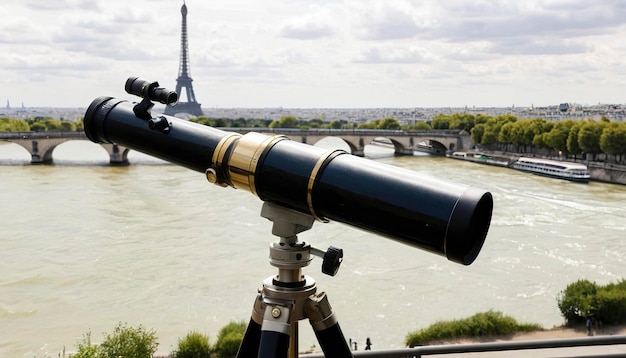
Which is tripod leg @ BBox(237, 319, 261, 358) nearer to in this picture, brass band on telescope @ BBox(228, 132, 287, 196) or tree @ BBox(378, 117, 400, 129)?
brass band on telescope @ BBox(228, 132, 287, 196)

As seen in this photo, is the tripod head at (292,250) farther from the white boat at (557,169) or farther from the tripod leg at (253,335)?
the white boat at (557,169)

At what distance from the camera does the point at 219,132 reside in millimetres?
2250

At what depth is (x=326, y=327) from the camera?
74.5 inches

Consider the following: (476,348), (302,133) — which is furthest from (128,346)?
(302,133)

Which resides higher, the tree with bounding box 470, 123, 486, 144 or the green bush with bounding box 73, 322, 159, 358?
the tree with bounding box 470, 123, 486, 144

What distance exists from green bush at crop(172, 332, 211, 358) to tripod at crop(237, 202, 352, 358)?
769cm

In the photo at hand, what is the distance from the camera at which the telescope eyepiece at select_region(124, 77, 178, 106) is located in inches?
89.8

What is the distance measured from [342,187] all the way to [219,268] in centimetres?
1257

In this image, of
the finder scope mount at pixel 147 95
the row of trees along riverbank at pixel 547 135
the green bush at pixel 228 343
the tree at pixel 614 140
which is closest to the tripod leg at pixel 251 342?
the finder scope mount at pixel 147 95

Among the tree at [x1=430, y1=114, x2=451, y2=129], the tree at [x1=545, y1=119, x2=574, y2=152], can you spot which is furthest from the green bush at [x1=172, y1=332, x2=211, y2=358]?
the tree at [x1=430, y1=114, x2=451, y2=129]

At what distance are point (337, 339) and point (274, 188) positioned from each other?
495 millimetres

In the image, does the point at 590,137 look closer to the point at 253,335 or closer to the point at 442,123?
the point at 442,123

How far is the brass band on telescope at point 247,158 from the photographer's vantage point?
2.02m

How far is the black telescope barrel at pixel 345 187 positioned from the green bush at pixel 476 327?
851 centimetres
